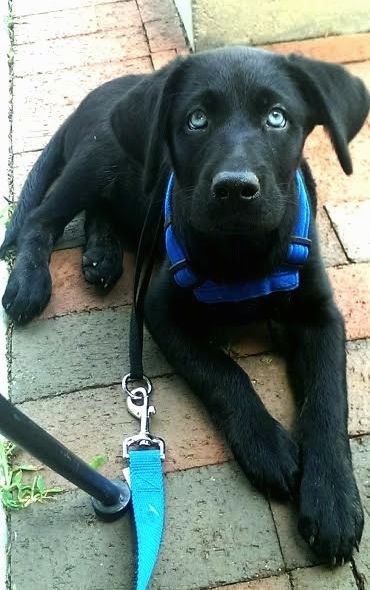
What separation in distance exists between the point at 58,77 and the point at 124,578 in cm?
243

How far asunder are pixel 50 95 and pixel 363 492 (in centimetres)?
229

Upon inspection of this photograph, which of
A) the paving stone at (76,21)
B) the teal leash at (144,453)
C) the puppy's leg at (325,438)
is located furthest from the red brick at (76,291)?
the paving stone at (76,21)

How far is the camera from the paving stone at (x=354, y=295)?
2.31m

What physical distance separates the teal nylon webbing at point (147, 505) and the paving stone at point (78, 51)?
7.38 feet

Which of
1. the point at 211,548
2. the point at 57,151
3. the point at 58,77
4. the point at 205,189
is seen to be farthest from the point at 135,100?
the point at 58,77

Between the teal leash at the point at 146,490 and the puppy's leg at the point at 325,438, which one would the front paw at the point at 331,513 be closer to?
the puppy's leg at the point at 325,438

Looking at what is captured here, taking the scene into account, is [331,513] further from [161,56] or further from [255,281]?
[161,56]

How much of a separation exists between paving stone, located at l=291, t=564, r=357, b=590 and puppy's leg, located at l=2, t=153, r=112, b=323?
1179 millimetres

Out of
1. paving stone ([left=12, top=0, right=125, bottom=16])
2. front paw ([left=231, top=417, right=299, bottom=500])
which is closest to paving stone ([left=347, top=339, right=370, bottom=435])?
front paw ([left=231, top=417, right=299, bottom=500])

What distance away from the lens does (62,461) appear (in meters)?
1.62

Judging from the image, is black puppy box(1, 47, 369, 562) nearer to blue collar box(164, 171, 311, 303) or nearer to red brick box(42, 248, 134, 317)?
blue collar box(164, 171, 311, 303)

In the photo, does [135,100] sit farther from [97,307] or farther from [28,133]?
[28,133]

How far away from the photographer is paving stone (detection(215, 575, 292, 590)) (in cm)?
171

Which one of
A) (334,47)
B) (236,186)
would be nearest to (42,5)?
(334,47)
